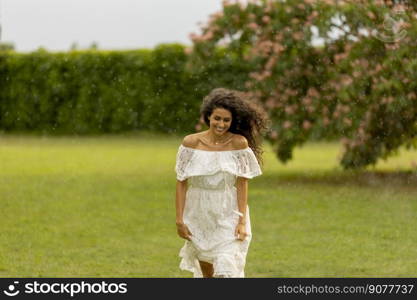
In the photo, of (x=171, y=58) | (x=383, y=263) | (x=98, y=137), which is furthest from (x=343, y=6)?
(x=98, y=137)

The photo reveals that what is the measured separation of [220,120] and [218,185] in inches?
16.3

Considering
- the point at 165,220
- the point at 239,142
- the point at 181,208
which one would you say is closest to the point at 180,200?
the point at 181,208

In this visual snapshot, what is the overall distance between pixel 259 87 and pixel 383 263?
709 cm

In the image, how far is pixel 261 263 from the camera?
27.6 ft

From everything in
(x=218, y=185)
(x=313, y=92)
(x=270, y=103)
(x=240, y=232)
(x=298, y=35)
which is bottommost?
(x=240, y=232)

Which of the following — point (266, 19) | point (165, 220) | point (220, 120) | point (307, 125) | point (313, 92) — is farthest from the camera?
point (266, 19)

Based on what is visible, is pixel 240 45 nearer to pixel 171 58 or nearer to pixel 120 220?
pixel 120 220

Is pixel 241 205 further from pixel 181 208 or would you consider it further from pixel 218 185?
pixel 181 208

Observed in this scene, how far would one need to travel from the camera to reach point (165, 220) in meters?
11.2

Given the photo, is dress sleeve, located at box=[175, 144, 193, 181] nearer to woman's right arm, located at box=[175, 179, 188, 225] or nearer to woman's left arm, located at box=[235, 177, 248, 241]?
woman's right arm, located at box=[175, 179, 188, 225]

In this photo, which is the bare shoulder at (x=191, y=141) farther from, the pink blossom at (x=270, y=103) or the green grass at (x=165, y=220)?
the pink blossom at (x=270, y=103)

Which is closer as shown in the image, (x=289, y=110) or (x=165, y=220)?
(x=165, y=220)

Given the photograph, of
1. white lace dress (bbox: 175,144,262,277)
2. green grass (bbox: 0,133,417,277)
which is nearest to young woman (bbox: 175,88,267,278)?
white lace dress (bbox: 175,144,262,277)

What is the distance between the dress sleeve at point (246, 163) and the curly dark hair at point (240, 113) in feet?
0.62
